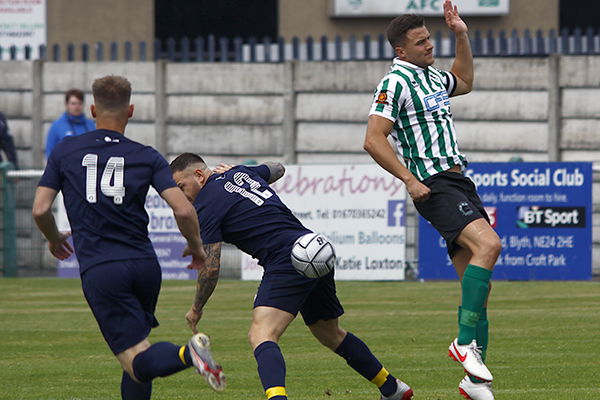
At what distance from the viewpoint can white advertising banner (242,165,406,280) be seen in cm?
1741

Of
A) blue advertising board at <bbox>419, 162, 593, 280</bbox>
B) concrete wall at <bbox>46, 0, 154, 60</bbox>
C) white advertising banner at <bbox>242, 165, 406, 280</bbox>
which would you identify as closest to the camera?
blue advertising board at <bbox>419, 162, 593, 280</bbox>

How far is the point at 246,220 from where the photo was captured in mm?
7832

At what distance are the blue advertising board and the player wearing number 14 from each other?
1053 centimetres

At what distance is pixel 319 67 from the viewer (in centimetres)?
2006

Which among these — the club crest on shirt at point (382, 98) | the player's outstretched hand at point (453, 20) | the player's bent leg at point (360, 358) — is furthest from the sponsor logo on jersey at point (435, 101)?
the player's bent leg at point (360, 358)

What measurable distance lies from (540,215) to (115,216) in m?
10.9

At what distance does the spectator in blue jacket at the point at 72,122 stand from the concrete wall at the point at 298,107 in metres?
2.61

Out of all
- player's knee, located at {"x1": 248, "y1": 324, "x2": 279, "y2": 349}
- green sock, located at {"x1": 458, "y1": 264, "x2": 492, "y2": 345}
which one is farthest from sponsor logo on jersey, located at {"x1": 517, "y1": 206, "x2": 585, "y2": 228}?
player's knee, located at {"x1": 248, "y1": 324, "x2": 279, "y2": 349}

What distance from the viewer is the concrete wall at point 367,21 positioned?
25.4 metres

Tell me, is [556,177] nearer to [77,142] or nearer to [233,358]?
[233,358]

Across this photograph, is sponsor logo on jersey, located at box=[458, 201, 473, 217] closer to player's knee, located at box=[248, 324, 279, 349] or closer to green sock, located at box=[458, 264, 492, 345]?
green sock, located at box=[458, 264, 492, 345]

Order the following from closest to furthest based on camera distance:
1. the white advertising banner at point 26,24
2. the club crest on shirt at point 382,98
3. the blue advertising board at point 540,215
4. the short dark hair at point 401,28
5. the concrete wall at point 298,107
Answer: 1. the club crest on shirt at point 382,98
2. the short dark hair at point 401,28
3. the blue advertising board at point 540,215
4. the concrete wall at point 298,107
5. the white advertising banner at point 26,24

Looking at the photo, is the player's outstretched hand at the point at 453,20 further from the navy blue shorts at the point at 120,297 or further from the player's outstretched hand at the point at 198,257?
the navy blue shorts at the point at 120,297

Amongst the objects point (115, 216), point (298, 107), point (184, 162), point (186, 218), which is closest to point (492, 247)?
point (184, 162)
